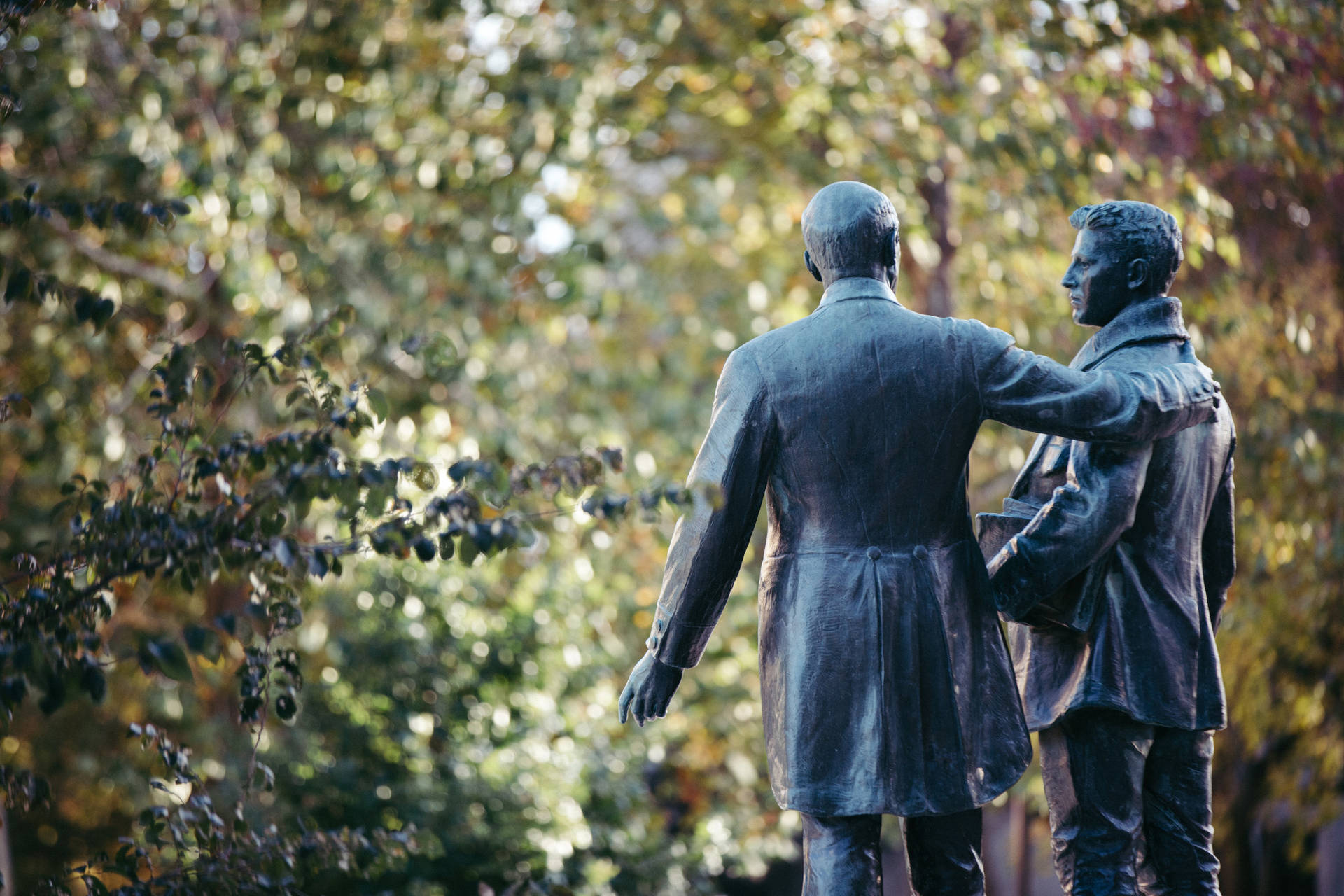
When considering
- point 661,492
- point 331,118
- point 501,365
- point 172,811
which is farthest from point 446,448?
point 661,492

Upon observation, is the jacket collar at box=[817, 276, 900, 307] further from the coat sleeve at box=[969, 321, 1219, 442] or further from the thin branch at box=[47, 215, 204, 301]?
the thin branch at box=[47, 215, 204, 301]

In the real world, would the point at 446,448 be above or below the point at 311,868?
above

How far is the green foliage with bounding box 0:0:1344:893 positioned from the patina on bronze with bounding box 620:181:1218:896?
3.11 meters

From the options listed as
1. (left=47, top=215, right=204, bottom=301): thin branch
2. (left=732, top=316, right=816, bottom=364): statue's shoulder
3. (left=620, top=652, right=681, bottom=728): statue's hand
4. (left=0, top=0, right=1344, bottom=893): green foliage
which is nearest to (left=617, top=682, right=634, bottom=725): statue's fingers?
(left=620, top=652, right=681, bottom=728): statue's hand

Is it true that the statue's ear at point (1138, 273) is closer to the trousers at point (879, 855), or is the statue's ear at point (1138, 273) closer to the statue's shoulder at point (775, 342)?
the statue's shoulder at point (775, 342)

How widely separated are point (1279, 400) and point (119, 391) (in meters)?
6.31

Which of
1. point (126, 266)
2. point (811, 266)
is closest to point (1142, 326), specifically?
point (811, 266)

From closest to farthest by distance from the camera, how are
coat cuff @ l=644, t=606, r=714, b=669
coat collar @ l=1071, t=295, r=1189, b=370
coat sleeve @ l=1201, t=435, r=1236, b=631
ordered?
1. coat cuff @ l=644, t=606, r=714, b=669
2. coat collar @ l=1071, t=295, r=1189, b=370
3. coat sleeve @ l=1201, t=435, r=1236, b=631

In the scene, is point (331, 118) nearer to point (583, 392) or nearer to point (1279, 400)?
point (583, 392)

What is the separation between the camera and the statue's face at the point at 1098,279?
3.07m

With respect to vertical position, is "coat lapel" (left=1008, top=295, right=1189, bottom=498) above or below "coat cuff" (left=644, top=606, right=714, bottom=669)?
above

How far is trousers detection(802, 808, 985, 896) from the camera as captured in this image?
2838 millimetres

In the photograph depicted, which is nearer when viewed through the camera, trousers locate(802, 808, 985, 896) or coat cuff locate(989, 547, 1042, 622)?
trousers locate(802, 808, 985, 896)

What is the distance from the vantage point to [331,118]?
24.1 feet
